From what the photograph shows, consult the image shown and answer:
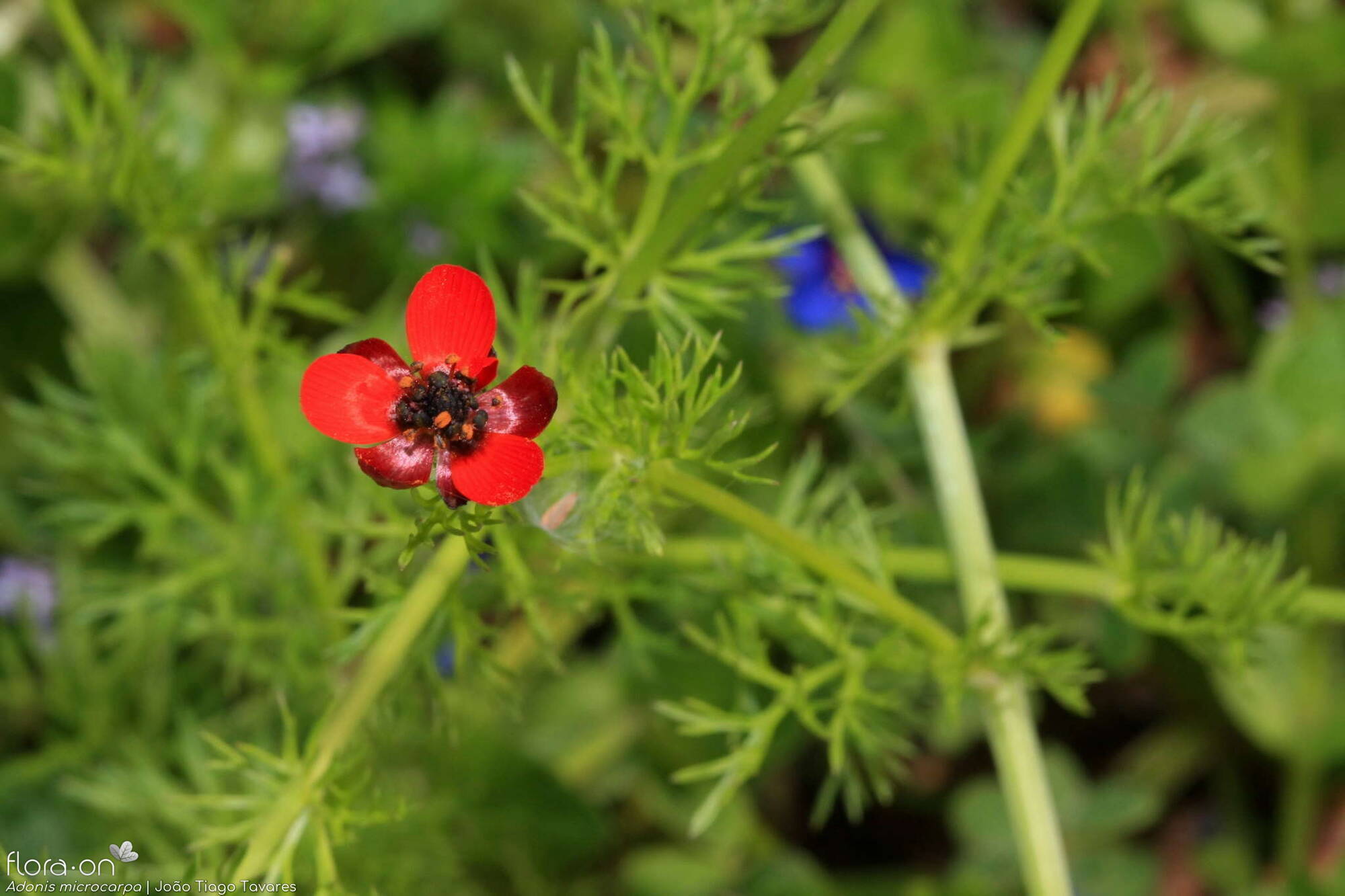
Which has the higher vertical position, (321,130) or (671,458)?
(321,130)

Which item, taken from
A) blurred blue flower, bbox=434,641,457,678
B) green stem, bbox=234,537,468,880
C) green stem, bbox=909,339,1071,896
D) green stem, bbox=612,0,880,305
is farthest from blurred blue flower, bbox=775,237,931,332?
green stem, bbox=234,537,468,880

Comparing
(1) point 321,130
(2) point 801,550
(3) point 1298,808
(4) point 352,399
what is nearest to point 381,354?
(4) point 352,399

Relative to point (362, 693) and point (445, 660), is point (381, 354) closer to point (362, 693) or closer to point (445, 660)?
point (362, 693)

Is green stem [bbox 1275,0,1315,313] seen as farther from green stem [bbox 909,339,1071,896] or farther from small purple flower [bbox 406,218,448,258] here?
small purple flower [bbox 406,218,448,258]

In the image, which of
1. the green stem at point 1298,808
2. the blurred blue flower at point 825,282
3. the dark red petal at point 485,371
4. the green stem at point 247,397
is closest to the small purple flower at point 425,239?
the blurred blue flower at point 825,282

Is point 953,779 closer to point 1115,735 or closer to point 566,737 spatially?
point 1115,735

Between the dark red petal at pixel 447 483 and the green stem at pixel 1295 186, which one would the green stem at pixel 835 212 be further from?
the green stem at pixel 1295 186
